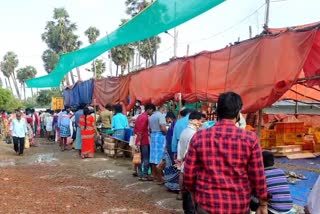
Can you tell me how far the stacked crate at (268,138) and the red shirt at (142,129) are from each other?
13.4ft

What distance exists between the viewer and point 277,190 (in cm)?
350

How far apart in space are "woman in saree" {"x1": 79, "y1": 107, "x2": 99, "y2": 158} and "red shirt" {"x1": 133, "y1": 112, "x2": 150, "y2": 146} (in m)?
3.88

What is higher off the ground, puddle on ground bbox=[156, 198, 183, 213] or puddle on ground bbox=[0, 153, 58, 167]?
puddle on ground bbox=[0, 153, 58, 167]

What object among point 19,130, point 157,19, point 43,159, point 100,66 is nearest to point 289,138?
point 157,19

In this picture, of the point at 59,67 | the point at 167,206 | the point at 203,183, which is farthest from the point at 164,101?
the point at 203,183

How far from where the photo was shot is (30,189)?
7.90 m

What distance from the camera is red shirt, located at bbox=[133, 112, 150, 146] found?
27.5ft

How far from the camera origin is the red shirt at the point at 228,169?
262cm

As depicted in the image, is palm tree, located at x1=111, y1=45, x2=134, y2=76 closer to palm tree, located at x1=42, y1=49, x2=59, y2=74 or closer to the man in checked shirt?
palm tree, located at x1=42, y1=49, x2=59, y2=74

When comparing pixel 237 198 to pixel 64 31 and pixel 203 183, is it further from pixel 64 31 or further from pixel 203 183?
pixel 64 31

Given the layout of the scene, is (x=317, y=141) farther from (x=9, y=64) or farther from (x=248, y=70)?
(x=9, y=64)

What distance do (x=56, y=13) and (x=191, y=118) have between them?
4355 centimetres

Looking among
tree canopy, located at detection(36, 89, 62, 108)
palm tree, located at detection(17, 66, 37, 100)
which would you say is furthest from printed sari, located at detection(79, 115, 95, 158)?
palm tree, located at detection(17, 66, 37, 100)

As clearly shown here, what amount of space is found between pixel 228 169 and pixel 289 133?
8895mm
